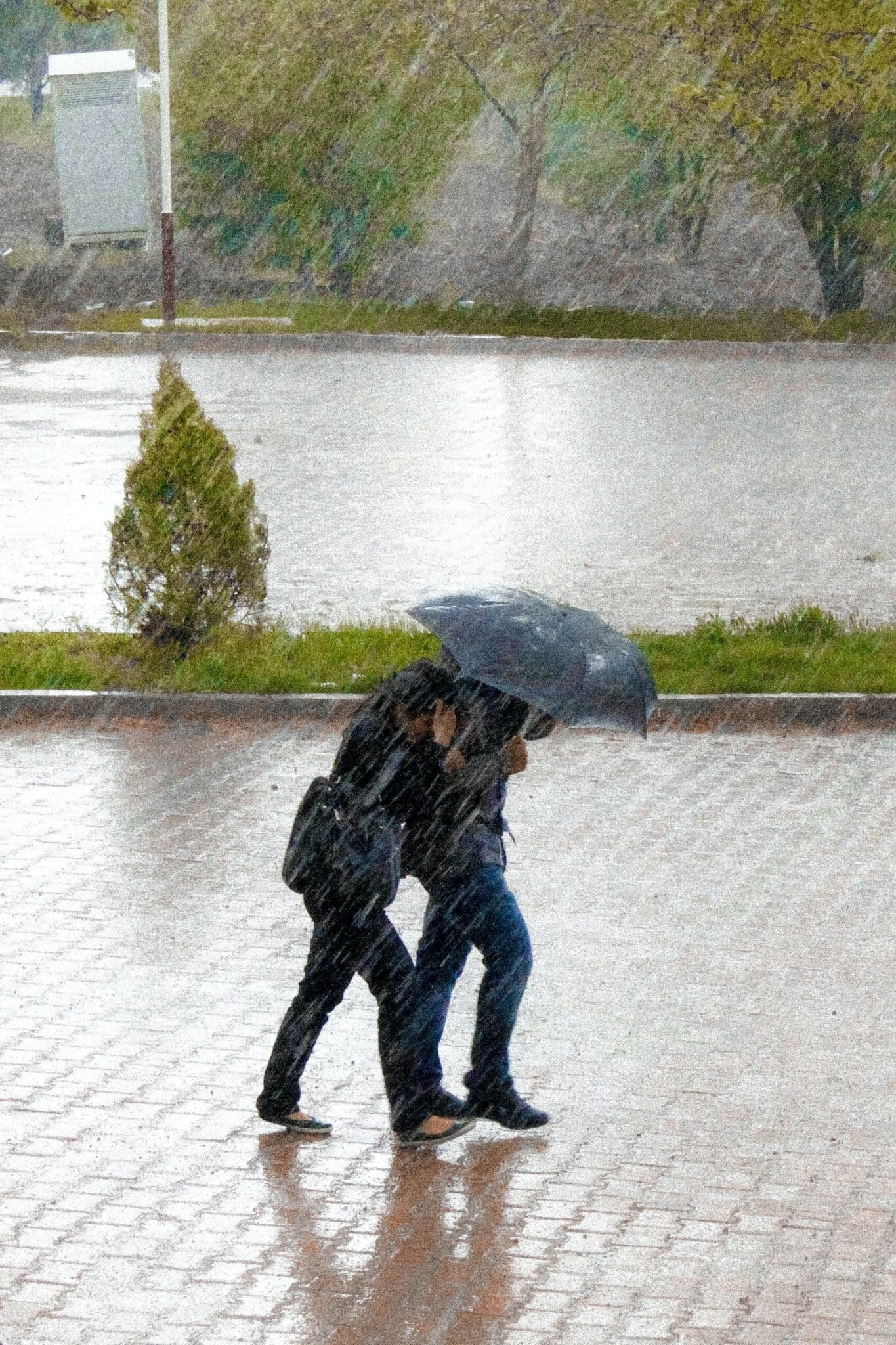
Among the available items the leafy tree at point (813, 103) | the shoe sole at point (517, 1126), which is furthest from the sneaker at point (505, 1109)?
the leafy tree at point (813, 103)

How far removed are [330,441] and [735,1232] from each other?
14.8 metres

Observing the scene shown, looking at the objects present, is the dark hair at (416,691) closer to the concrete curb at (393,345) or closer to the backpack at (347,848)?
the backpack at (347,848)

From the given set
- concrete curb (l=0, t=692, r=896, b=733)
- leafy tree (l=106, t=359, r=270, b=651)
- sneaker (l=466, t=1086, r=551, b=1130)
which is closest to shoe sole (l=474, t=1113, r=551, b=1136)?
sneaker (l=466, t=1086, r=551, b=1130)

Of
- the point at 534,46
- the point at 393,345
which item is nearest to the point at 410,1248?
the point at 393,345

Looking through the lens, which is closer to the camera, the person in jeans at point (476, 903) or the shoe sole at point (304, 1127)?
the person in jeans at point (476, 903)

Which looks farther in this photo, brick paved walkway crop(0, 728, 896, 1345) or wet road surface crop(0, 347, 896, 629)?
wet road surface crop(0, 347, 896, 629)

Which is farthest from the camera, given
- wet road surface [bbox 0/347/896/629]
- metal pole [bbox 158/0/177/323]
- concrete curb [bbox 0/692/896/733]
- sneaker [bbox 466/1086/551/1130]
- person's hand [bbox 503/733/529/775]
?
metal pole [bbox 158/0/177/323]

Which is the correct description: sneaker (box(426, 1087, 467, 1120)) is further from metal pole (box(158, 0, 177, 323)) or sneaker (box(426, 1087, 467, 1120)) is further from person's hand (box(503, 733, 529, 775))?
metal pole (box(158, 0, 177, 323))

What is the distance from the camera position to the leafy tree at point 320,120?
33344 millimetres

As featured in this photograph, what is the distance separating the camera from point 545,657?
5090 millimetres

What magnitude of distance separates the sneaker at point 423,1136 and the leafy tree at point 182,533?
211 inches

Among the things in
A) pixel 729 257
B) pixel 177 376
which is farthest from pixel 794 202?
pixel 177 376

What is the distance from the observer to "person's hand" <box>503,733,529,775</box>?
532cm

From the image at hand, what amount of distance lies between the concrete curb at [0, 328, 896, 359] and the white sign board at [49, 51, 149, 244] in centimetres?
538
